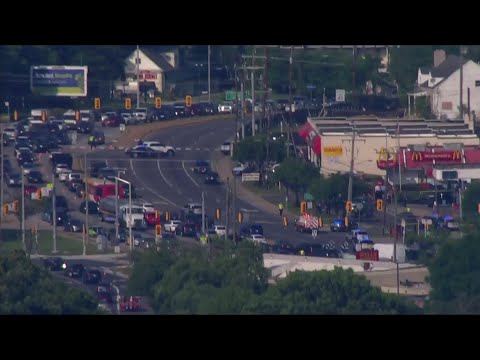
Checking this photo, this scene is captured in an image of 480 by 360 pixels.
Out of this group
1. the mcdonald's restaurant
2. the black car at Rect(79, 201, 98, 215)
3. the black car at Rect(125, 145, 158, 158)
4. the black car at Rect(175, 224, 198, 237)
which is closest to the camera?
the black car at Rect(175, 224, 198, 237)

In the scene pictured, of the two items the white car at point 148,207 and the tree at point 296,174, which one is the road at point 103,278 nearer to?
the white car at point 148,207

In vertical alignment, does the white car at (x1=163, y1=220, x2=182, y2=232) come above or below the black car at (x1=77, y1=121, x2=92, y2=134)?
below

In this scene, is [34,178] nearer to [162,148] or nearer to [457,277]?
[162,148]

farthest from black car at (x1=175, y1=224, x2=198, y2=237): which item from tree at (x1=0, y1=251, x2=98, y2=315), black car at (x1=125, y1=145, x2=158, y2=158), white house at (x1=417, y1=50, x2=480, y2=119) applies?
white house at (x1=417, y1=50, x2=480, y2=119)

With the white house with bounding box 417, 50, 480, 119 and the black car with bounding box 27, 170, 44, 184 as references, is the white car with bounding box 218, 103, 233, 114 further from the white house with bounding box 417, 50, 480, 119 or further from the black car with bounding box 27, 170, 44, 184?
the black car with bounding box 27, 170, 44, 184

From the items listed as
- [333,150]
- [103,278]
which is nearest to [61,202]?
[333,150]

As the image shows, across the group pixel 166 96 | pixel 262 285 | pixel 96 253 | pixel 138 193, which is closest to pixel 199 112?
pixel 166 96
